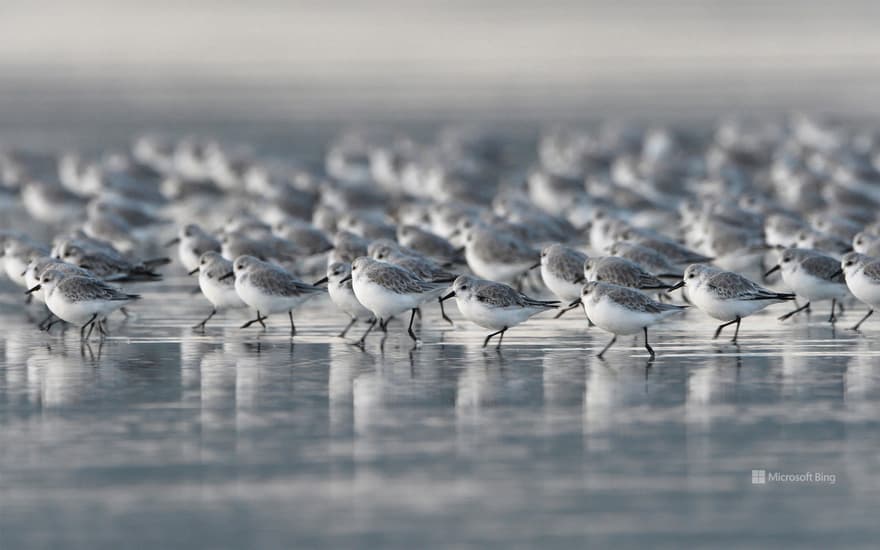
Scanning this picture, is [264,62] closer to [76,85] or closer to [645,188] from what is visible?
[76,85]

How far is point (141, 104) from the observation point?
49656 mm

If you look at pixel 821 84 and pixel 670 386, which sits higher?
pixel 821 84

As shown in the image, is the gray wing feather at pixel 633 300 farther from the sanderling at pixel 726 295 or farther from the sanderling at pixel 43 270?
the sanderling at pixel 43 270

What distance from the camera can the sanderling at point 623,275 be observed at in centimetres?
1448

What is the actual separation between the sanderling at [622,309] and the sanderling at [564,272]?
5.65 ft

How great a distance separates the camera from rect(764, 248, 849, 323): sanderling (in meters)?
14.9

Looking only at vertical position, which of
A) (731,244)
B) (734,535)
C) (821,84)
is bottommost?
(734,535)

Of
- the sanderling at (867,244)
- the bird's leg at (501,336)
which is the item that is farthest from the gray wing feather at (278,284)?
the sanderling at (867,244)

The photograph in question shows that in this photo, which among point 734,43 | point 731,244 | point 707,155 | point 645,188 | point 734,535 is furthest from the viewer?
point 734,43

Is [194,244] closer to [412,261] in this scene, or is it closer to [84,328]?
[84,328]

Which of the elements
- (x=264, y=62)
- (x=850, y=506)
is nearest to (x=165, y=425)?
(x=850, y=506)

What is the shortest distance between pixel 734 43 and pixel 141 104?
37.4 meters

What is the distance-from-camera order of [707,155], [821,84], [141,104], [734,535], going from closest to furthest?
[734,535] → [707,155] → [141,104] → [821,84]

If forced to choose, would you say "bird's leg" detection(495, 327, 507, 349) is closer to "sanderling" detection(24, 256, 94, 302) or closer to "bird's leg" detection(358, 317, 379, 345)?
"bird's leg" detection(358, 317, 379, 345)
